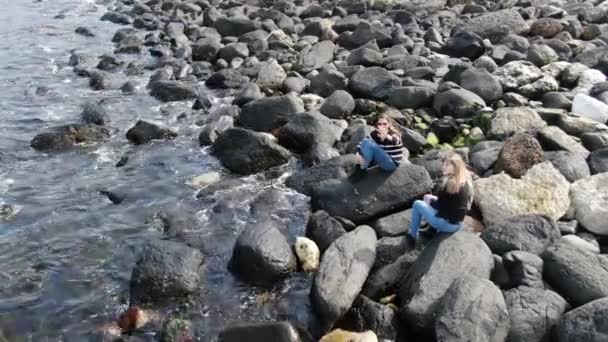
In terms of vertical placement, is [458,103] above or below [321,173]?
above

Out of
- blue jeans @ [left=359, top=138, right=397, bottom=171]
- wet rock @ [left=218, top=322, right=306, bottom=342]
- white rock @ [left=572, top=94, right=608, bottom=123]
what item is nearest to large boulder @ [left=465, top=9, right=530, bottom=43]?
white rock @ [left=572, top=94, right=608, bottom=123]

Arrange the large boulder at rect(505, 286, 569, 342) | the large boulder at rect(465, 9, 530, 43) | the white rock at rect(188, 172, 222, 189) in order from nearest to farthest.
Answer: the large boulder at rect(505, 286, 569, 342)
the white rock at rect(188, 172, 222, 189)
the large boulder at rect(465, 9, 530, 43)

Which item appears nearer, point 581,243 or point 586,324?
point 586,324

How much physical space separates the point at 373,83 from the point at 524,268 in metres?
9.73

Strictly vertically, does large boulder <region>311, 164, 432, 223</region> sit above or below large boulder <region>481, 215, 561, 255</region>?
below

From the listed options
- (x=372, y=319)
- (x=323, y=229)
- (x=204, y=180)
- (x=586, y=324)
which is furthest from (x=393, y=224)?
(x=204, y=180)

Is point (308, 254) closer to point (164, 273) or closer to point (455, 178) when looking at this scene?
point (164, 273)

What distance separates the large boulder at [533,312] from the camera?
8383 millimetres

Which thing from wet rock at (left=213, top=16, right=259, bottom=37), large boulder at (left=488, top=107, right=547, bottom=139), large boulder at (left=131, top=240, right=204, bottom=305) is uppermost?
large boulder at (left=488, top=107, right=547, bottom=139)

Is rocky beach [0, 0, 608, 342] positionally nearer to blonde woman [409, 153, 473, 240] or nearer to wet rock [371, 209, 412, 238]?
wet rock [371, 209, 412, 238]

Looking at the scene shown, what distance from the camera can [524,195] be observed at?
1159 cm

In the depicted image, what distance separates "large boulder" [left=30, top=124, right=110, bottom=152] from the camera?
52.0ft

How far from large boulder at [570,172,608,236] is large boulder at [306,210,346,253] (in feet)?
14.9

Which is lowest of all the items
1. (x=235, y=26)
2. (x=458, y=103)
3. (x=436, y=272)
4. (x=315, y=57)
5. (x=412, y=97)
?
(x=235, y=26)
